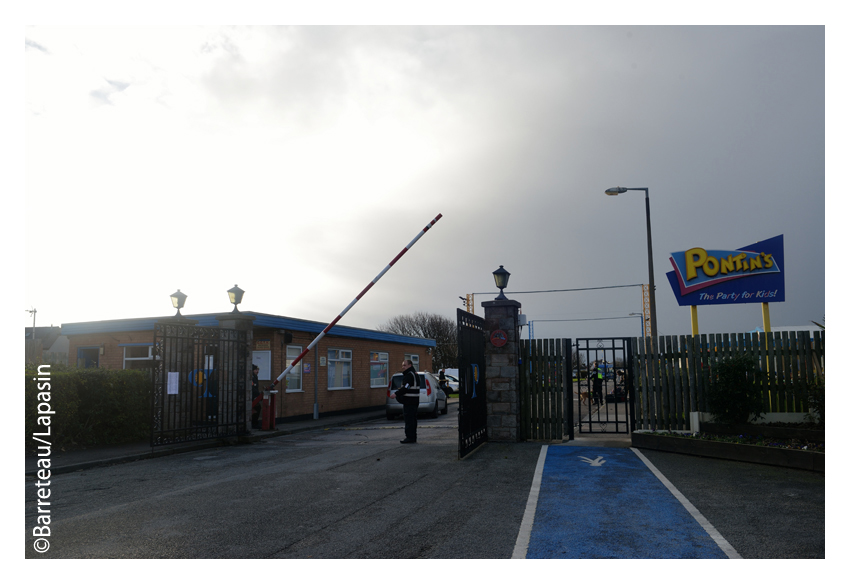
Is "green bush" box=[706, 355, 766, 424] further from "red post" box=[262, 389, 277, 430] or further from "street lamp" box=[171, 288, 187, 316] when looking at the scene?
"street lamp" box=[171, 288, 187, 316]

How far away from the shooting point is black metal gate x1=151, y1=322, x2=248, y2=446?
12.3 metres

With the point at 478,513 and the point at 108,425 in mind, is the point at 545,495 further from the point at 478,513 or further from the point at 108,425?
the point at 108,425

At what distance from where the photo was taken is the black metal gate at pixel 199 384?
1229 cm

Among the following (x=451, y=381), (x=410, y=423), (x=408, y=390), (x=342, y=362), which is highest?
(x=408, y=390)

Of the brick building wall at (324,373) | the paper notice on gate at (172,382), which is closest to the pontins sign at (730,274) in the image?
the brick building wall at (324,373)

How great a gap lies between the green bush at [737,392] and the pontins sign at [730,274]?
10.5ft

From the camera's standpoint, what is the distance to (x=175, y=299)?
1508cm

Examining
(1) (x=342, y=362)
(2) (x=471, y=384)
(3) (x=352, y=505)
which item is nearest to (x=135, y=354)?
(1) (x=342, y=362)

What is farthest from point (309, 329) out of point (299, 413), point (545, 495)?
point (545, 495)

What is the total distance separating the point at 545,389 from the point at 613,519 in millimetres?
6811

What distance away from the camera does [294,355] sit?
20.7m

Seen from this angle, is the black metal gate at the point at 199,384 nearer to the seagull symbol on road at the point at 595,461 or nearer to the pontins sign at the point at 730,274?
the seagull symbol on road at the point at 595,461

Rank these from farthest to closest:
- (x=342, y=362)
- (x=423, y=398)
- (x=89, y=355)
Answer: (x=342, y=362) → (x=89, y=355) → (x=423, y=398)

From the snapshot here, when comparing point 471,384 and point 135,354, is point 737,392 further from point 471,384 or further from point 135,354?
point 135,354
